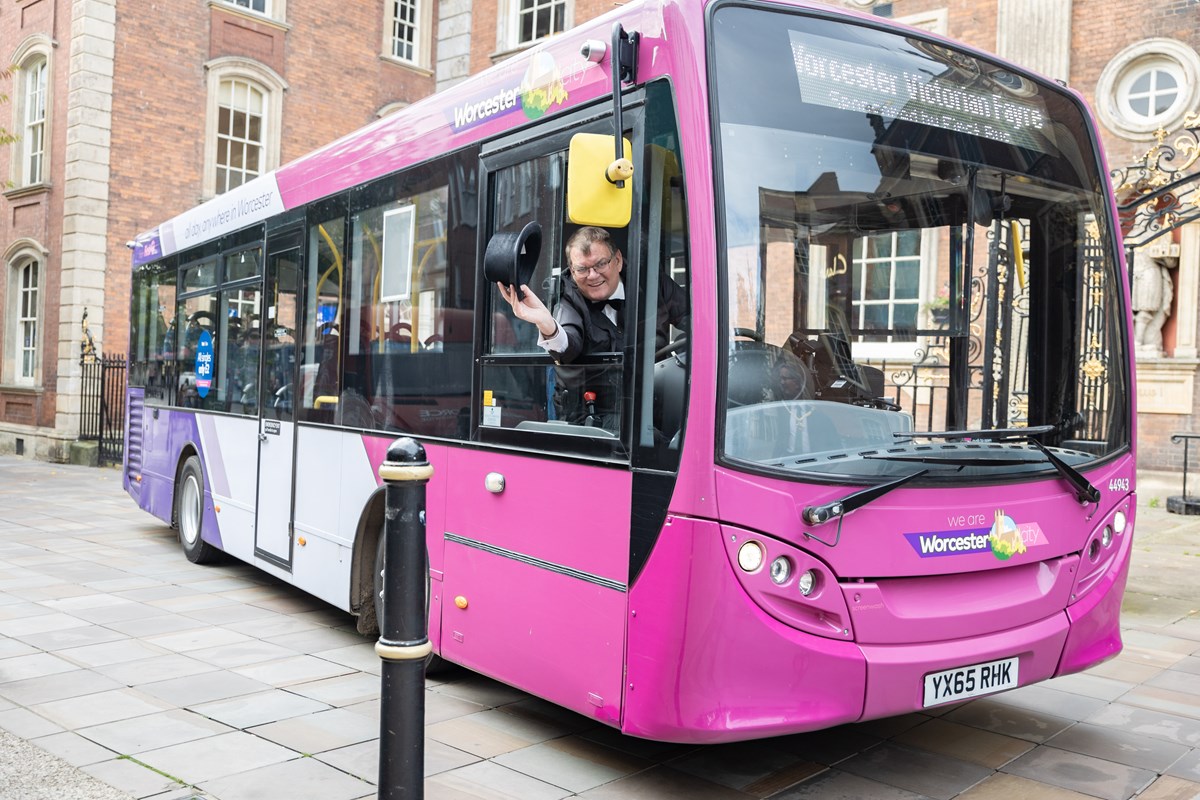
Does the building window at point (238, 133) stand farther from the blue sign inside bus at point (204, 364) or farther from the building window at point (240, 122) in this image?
the blue sign inside bus at point (204, 364)

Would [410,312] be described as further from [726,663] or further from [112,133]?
[112,133]

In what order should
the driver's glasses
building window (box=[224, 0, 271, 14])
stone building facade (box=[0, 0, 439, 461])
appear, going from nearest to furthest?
the driver's glasses < stone building facade (box=[0, 0, 439, 461]) < building window (box=[224, 0, 271, 14])

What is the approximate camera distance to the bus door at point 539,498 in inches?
154

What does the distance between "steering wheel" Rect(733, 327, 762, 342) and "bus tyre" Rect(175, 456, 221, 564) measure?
20.1 feet

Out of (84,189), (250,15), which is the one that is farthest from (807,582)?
(250,15)

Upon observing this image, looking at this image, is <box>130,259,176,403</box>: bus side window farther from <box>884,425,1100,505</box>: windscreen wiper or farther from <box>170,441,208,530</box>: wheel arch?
<box>884,425,1100,505</box>: windscreen wiper

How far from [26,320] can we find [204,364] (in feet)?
47.0

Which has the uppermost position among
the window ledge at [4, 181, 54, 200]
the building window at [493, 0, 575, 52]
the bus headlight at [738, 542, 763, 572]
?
the building window at [493, 0, 575, 52]

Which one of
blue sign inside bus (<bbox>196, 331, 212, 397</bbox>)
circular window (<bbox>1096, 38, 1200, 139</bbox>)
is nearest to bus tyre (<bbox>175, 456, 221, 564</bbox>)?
blue sign inside bus (<bbox>196, 331, 212, 397</bbox>)

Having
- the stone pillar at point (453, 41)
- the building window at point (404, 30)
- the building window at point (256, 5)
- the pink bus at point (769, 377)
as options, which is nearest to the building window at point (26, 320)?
the building window at point (256, 5)

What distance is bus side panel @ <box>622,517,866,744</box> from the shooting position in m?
3.50

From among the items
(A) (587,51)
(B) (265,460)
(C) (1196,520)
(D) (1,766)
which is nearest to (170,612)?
(B) (265,460)

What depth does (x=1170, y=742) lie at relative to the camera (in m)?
4.63

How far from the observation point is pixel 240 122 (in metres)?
20.7
